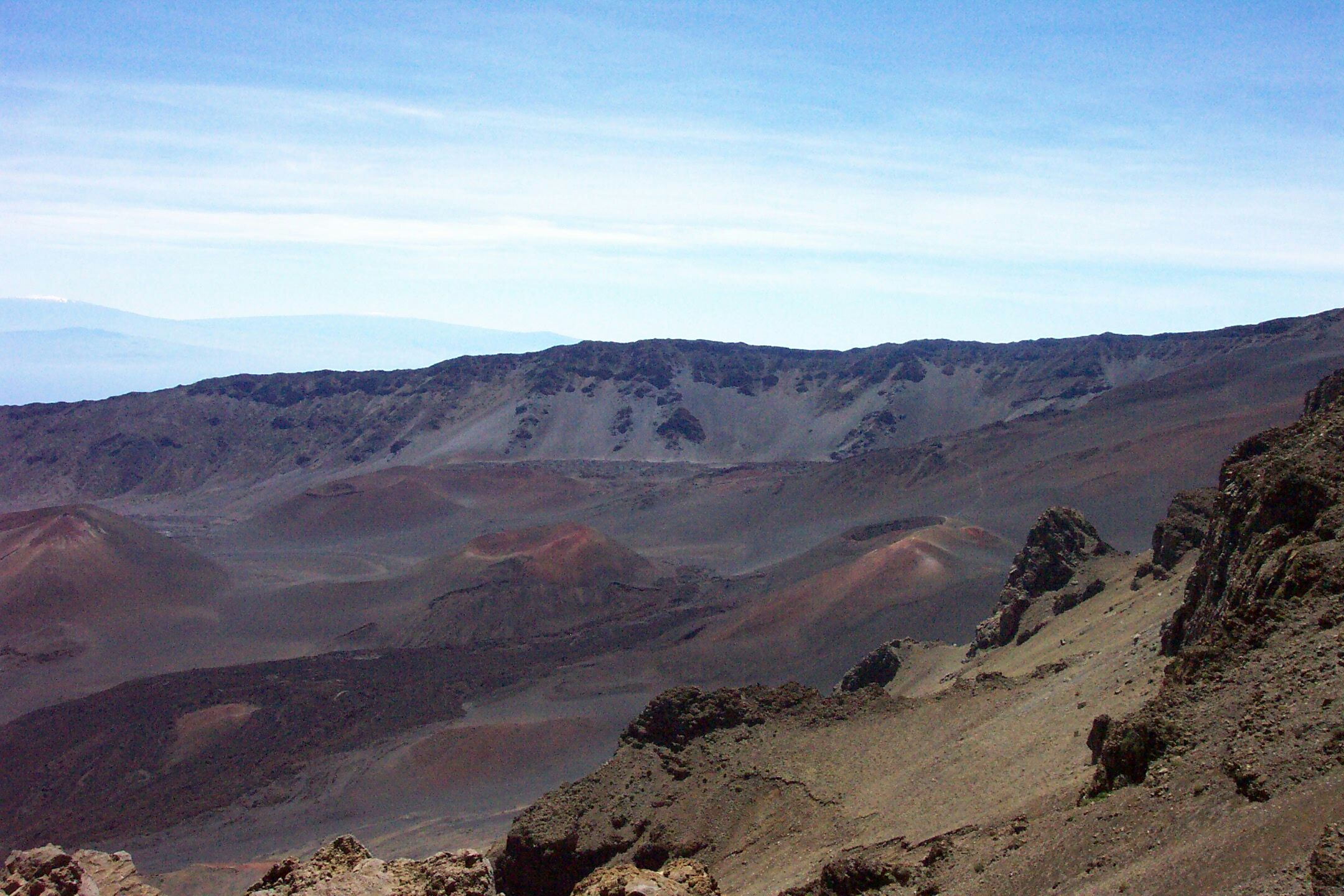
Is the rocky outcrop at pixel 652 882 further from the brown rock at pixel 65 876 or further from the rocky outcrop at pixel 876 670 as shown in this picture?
the rocky outcrop at pixel 876 670

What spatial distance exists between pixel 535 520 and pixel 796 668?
46189 mm

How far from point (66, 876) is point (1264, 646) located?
42.8ft

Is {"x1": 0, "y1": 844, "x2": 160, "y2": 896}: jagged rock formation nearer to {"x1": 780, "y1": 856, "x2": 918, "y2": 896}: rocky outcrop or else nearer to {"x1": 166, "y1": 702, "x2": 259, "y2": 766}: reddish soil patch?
{"x1": 780, "y1": 856, "x2": 918, "y2": 896}: rocky outcrop

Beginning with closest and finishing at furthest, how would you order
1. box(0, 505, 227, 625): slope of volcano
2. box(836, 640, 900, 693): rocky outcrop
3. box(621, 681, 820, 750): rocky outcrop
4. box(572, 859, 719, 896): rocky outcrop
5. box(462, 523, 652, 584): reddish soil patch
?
box(572, 859, 719, 896): rocky outcrop < box(621, 681, 820, 750): rocky outcrop < box(836, 640, 900, 693): rocky outcrop < box(0, 505, 227, 625): slope of volcano < box(462, 523, 652, 584): reddish soil patch

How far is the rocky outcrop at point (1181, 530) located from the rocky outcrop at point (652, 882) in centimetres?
1832

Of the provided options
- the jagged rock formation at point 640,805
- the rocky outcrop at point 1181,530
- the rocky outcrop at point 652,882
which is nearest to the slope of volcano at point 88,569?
the jagged rock formation at point 640,805

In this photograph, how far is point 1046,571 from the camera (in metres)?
30.8

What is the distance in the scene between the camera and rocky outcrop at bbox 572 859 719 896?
858cm

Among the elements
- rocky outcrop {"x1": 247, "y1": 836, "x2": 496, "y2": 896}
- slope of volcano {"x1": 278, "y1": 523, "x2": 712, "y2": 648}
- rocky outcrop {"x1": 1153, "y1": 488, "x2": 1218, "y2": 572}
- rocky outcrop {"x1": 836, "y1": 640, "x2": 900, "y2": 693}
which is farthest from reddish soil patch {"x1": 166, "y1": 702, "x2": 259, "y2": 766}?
rocky outcrop {"x1": 247, "y1": 836, "x2": 496, "y2": 896}

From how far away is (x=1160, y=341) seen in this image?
413ft

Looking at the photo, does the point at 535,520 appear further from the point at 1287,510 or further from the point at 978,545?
the point at 1287,510

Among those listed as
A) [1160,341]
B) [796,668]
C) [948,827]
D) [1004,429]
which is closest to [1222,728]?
Answer: [948,827]

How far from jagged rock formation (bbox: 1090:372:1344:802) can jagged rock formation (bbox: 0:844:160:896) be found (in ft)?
35.1

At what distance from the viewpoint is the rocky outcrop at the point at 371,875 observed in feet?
27.6
